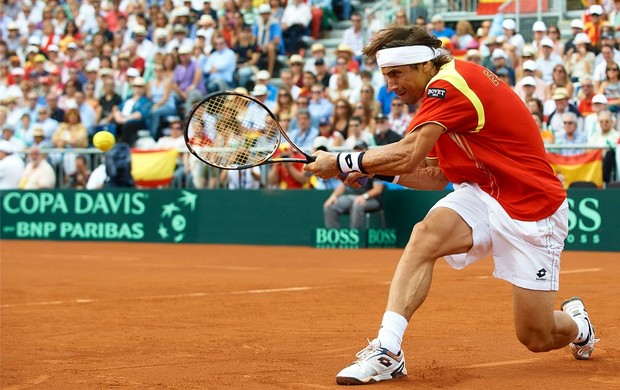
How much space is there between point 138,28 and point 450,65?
18.2 meters

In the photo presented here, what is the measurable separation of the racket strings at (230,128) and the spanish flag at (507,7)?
11.1 meters

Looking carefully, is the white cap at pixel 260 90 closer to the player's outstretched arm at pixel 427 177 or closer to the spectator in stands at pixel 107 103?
the spectator in stands at pixel 107 103

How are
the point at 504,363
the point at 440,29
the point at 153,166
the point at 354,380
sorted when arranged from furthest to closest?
the point at 440,29, the point at 153,166, the point at 504,363, the point at 354,380

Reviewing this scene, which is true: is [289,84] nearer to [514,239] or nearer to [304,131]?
[304,131]

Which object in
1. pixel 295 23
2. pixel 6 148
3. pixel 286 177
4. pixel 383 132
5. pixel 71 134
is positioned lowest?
pixel 286 177

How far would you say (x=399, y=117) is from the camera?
17.2 metres

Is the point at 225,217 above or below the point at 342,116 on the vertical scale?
below

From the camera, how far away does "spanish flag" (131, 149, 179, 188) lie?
18.8 m

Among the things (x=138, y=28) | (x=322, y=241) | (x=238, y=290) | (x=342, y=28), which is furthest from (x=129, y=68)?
(x=238, y=290)

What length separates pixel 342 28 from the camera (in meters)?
22.5

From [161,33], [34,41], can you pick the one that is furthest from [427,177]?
[34,41]

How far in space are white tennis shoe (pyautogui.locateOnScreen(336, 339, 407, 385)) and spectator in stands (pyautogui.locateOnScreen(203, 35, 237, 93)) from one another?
50.9 ft

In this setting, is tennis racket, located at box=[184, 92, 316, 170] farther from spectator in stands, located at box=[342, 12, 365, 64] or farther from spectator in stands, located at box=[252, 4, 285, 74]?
spectator in stands, located at box=[252, 4, 285, 74]

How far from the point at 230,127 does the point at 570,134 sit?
8.41 metres
